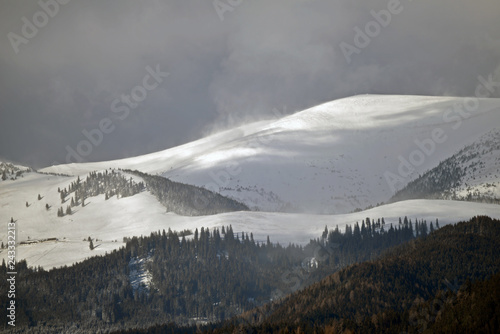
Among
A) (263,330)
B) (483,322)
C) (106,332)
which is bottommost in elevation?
(106,332)

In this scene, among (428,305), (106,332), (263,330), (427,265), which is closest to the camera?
(428,305)

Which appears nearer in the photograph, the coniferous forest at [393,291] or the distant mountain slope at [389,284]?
the coniferous forest at [393,291]

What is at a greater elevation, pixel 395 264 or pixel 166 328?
pixel 395 264

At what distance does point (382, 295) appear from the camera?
15538 cm

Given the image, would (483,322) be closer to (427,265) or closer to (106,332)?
(427,265)

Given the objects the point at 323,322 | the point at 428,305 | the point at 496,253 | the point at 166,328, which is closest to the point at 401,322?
the point at 428,305

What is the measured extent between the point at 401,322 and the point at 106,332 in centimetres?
11610

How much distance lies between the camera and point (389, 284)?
527 feet

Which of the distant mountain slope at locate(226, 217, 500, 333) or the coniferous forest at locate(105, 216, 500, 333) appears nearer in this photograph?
the coniferous forest at locate(105, 216, 500, 333)

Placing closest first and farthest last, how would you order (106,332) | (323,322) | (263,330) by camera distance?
(263,330) < (323,322) < (106,332)

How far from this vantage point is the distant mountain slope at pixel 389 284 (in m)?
145

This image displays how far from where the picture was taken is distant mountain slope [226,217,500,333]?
476 feet

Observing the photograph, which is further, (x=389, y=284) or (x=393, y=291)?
(x=389, y=284)

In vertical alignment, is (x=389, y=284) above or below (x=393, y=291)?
above
